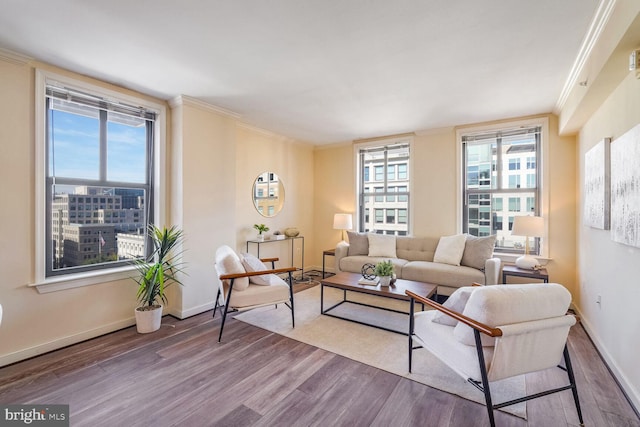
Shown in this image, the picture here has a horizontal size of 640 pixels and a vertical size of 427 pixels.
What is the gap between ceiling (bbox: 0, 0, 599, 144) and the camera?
6.22 feet

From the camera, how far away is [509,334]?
1.56 m

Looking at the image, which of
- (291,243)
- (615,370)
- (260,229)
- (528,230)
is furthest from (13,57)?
(528,230)

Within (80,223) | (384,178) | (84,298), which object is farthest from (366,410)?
(384,178)

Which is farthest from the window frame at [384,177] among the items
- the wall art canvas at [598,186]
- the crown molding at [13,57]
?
the crown molding at [13,57]

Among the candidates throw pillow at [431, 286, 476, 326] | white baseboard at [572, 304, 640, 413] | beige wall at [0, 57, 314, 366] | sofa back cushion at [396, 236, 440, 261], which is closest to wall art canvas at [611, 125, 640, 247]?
white baseboard at [572, 304, 640, 413]

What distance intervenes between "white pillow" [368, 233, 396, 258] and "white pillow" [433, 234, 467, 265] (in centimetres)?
67

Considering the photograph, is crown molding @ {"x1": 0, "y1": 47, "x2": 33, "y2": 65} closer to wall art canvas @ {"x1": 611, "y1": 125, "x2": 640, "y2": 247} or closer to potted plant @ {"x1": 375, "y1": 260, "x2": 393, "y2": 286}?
potted plant @ {"x1": 375, "y1": 260, "x2": 393, "y2": 286}

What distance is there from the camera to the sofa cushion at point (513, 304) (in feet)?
5.33

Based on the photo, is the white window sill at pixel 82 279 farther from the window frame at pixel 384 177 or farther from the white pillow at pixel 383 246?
the window frame at pixel 384 177

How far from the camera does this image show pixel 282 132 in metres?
4.96

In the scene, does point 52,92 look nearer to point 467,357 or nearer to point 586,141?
point 467,357

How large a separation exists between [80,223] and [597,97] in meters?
4.97

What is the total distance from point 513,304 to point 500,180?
3.29m

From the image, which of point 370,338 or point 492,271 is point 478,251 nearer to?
point 492,271
